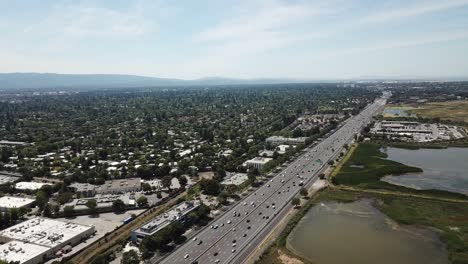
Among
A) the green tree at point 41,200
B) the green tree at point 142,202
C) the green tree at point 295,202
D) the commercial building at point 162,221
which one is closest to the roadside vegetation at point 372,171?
the green tree at point 295,202


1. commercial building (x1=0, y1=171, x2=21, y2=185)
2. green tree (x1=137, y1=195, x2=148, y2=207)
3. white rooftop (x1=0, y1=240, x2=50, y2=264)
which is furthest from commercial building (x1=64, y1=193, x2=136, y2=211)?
commercial building (x1=0, y1=171, x2=21, y2=185)

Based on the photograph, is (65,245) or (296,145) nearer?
(65,245)

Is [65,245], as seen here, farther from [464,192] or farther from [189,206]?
[464,192]

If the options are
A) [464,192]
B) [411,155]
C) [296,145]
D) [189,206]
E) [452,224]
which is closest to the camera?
[452,224]

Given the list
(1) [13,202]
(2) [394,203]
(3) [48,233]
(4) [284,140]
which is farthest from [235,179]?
(4) [284,140]

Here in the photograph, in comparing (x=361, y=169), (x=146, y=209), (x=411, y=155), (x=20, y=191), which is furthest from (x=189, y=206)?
(x=411, y=155)

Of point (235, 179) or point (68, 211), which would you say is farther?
point (235, 179)

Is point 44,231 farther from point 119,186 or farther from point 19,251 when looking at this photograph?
point 119,186
